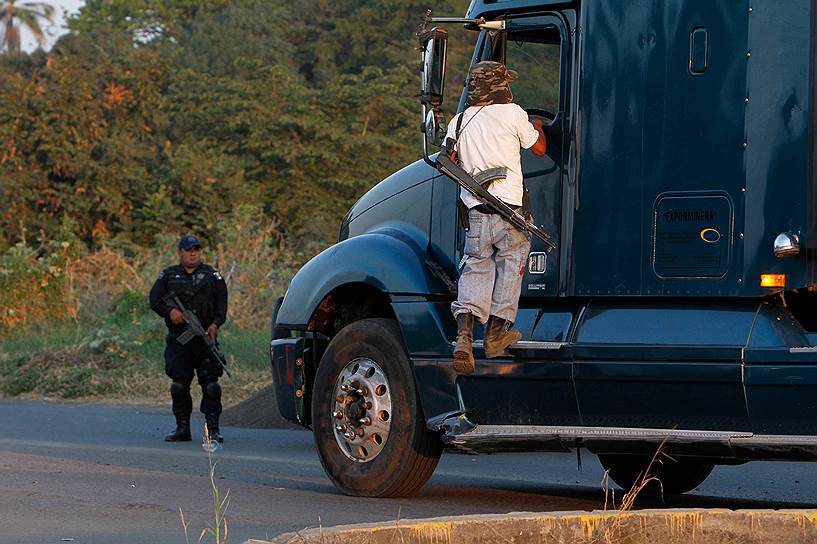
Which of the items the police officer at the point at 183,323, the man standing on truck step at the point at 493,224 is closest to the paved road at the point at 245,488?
the police officer at the point at 183,323

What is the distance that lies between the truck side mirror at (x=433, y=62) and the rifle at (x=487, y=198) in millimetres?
346

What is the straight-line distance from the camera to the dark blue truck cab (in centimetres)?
782

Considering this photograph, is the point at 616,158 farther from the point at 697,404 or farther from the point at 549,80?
the point at 697,404

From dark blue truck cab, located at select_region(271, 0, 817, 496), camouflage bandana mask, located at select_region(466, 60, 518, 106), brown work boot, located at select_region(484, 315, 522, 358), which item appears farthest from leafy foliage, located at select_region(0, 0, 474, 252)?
brown work boot, located at select_region(484, 315, 522, 358)

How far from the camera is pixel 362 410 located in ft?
31.0

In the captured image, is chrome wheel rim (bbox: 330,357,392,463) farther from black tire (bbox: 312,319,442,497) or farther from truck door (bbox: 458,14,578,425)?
truck door (bbox: 458,14,578,425)

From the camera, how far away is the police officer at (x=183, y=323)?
48.3ft

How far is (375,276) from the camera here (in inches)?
371

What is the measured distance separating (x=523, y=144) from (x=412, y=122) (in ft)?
101

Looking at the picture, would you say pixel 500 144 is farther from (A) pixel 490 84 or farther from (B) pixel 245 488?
(B) pixel 245 488

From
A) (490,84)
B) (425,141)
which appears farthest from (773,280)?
(425,141)

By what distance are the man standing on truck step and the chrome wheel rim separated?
0.79 metres

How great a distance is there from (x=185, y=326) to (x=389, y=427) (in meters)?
→ 5.76

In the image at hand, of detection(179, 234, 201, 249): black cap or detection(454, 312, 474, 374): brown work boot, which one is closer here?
detection(454, 312, 474, 374): brown work boot
